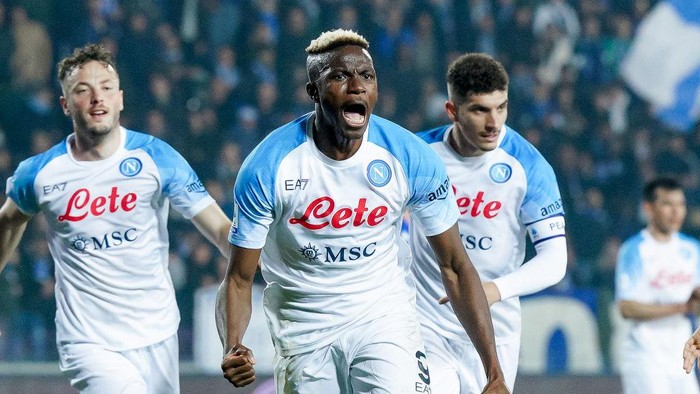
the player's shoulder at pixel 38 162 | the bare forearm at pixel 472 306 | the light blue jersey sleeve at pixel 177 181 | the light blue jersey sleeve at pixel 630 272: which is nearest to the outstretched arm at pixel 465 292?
the bare forearm at pixel 472 306

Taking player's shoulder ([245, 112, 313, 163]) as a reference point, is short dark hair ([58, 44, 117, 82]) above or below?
above

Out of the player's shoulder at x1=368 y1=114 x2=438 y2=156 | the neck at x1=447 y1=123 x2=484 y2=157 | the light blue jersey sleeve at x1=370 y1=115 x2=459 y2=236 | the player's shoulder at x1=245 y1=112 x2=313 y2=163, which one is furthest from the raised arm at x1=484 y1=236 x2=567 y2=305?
the player's shoulder at x1=245 y1=112 x2=313 y2=163

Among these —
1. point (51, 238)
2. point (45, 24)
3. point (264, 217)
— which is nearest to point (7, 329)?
point (45, 24)

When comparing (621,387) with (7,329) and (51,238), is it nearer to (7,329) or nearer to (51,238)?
(7,329)

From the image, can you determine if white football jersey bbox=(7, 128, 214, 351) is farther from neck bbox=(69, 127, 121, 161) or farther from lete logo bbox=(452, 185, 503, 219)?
lete logo bbox=(452, 185, 503, 219)

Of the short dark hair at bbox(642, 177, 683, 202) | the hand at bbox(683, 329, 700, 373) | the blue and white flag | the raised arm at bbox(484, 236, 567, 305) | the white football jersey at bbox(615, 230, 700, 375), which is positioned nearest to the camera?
the hand at bbox(683, 329, 700, 373)

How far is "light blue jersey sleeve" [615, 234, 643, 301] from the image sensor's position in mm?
8281

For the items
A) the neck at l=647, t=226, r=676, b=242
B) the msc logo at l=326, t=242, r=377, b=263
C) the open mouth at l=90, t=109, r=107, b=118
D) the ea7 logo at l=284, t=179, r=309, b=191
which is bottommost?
the neck at l=647, t=226, r=676, b=242

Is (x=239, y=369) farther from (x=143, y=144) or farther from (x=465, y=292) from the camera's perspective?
(x=143, y=144)

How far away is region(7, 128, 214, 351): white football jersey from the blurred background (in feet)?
16.0

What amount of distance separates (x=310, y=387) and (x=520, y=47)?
9.51 metres

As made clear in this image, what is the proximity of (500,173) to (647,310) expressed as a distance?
280cm

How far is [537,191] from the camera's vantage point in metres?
5.77

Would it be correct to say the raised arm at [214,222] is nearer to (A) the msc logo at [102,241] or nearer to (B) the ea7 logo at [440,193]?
(A) the msc logo at [102,241]
